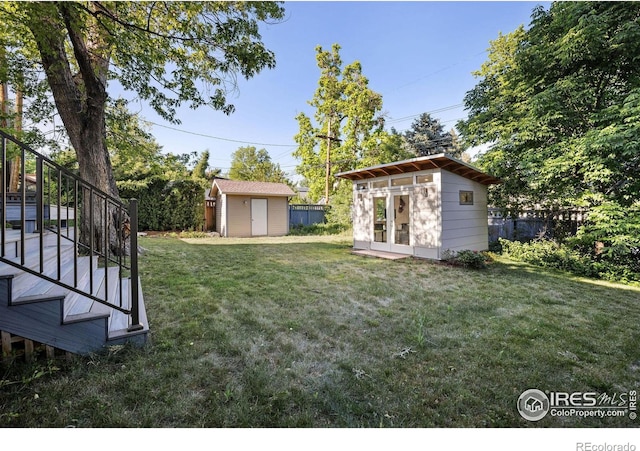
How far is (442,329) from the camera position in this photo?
2.75 metres

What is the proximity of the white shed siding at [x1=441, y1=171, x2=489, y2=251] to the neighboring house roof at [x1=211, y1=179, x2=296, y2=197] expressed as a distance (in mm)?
7634

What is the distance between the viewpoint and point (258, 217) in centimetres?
1292

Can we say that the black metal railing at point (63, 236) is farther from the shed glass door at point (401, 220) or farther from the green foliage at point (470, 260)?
the shed glass door at point (401, 220)

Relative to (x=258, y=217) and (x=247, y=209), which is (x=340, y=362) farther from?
(x=258, y=217)

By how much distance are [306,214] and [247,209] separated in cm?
334

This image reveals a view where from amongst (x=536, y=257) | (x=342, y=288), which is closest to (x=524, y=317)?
(x=342, y=288)

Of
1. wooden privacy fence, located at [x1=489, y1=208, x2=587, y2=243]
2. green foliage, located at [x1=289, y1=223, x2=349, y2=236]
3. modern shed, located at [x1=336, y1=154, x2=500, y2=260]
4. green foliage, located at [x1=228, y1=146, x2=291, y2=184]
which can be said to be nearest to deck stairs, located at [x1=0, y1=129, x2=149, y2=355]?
modern shed, located at [x1=336, y1=154, x2=500, y2=260]

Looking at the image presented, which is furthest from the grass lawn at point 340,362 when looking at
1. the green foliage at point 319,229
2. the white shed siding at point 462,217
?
the green foliage at point 319,229

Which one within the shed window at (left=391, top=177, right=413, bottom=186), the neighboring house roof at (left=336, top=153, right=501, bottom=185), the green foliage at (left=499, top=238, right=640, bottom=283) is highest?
the neighboring house roof at (left=336, top=153, right=501, bottom=185)

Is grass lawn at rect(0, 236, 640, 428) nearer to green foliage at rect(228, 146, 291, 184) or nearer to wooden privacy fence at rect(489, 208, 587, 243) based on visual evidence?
wooden privacy fence at rect(489, 208, 587, 243)

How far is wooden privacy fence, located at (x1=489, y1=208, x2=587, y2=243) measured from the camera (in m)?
7.17

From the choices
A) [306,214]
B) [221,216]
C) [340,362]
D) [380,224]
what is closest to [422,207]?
[380,224]

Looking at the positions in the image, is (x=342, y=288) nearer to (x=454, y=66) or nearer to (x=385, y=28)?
(x=385, y=28)
